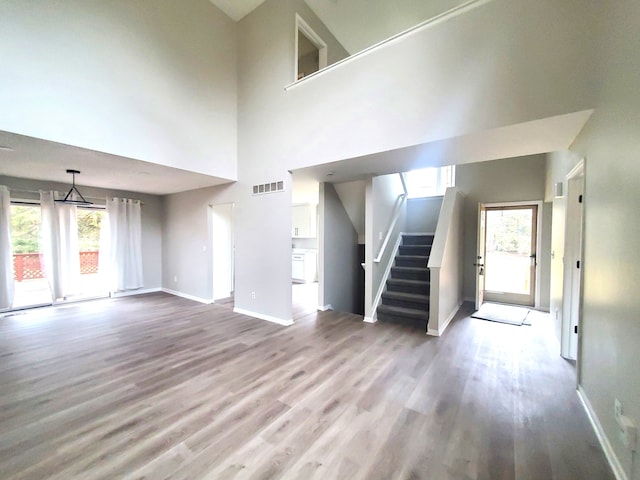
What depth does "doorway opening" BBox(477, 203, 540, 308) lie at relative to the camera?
5.32m

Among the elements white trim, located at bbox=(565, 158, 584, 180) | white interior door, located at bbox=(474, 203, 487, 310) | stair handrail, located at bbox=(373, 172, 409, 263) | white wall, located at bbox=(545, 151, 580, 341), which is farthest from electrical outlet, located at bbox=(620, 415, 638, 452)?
white interior door, located at bbox=(474, 203, 487, 310)

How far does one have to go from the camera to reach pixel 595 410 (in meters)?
1.97

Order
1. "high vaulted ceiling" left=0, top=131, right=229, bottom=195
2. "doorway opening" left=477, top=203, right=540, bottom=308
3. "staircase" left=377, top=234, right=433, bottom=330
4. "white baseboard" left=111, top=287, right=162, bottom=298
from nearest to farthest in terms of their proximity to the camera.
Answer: "high vaulted ceiling" left=0, top=131, right=229, bottom=195 < "staircase" left=377, top=234, right=433, bottom=330 < "doorway opening" left=477, top=203, right=540, bottom=308 < "white baseboard" left=111, top=287, right=162, bottom=298

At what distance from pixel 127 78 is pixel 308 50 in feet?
12.0

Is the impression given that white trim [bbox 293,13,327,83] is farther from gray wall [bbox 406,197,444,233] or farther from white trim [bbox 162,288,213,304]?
white trim [bbox 162,288,213,304]

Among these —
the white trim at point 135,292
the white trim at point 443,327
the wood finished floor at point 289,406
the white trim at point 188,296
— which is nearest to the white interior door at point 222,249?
the white trim at point 188,296

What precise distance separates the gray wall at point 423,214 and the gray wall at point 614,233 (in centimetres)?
400

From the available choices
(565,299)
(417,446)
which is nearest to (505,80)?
(565,299)

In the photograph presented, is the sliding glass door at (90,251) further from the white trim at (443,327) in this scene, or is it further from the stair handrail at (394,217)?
the white trim at (443,327)

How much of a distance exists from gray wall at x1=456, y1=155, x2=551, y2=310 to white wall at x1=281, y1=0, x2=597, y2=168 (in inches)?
117

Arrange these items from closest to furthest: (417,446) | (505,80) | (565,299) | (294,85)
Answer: (417,446), (505,80), (565,299), (294,85)

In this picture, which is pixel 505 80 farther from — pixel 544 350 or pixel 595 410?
pixel 544 350

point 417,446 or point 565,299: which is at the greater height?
point 565,299

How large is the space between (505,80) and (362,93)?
1.51 metres
